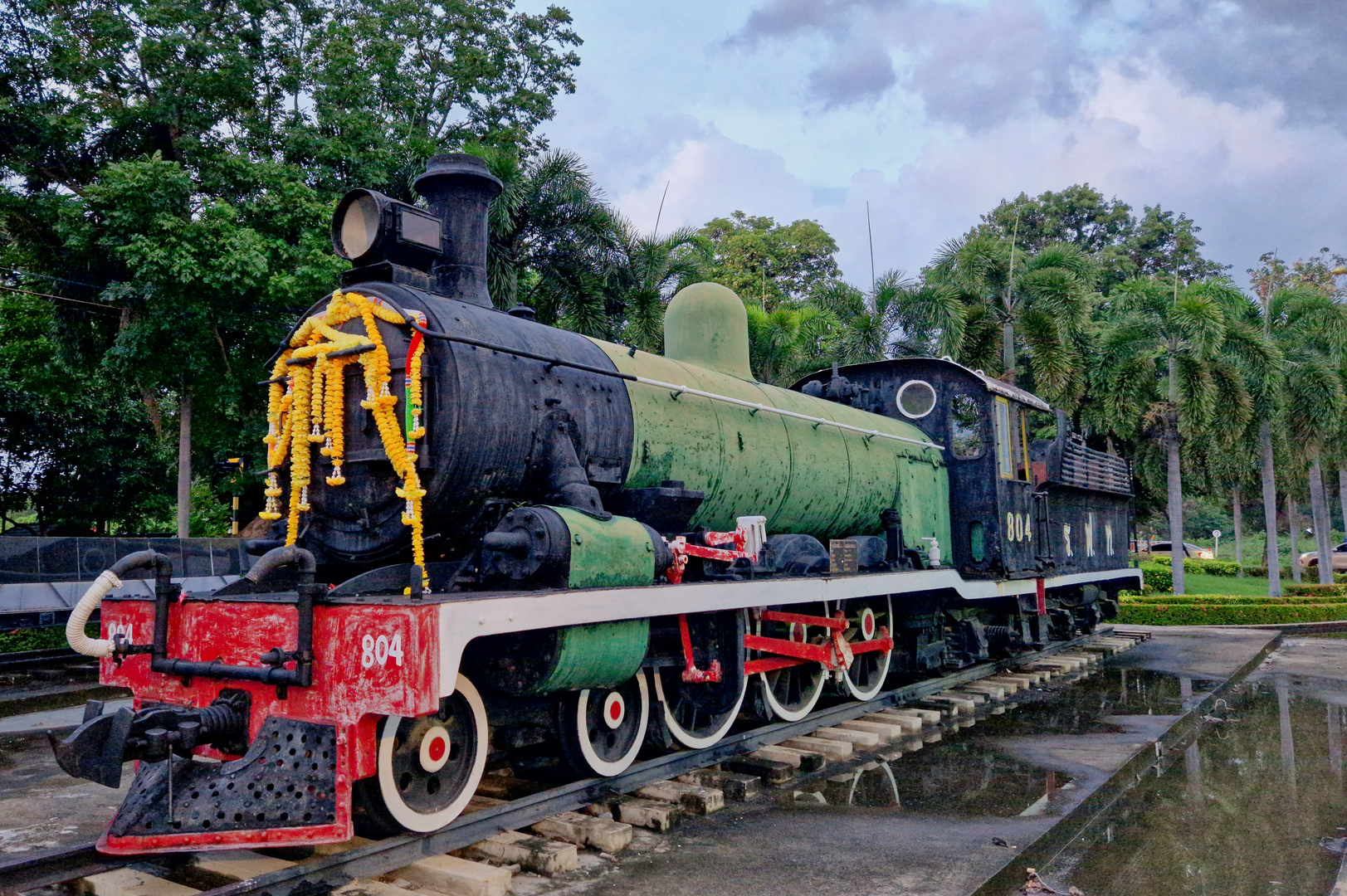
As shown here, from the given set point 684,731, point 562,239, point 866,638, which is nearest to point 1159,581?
point 562,239

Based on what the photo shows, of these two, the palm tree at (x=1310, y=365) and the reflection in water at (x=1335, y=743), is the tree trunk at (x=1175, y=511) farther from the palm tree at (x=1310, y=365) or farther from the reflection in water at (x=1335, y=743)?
the reflection in water at (x=1335, y=743)

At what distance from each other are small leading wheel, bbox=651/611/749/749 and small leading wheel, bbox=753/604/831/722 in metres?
0.63

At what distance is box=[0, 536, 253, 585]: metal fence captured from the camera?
12680 mm

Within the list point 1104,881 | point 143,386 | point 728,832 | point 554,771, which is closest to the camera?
point 1104,881

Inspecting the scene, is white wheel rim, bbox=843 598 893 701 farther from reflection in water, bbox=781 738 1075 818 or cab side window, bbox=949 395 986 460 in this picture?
cab side window, bbox=949 395 986 460

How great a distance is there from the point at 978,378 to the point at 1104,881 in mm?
6453

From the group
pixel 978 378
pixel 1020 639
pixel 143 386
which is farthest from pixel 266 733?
pixel 143 386

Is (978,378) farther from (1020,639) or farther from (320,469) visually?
(320,469)

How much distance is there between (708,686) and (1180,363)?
17668 millimetres

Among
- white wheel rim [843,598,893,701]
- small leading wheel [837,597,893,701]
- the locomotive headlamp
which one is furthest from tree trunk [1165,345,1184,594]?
the locomotive headlamp

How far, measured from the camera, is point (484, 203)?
20.6ft

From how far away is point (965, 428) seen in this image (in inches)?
417

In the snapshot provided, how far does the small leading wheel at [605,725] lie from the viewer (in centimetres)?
541

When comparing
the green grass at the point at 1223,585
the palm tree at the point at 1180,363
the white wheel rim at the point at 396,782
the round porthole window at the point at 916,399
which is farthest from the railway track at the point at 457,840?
the green grass at the point at 1223,585
